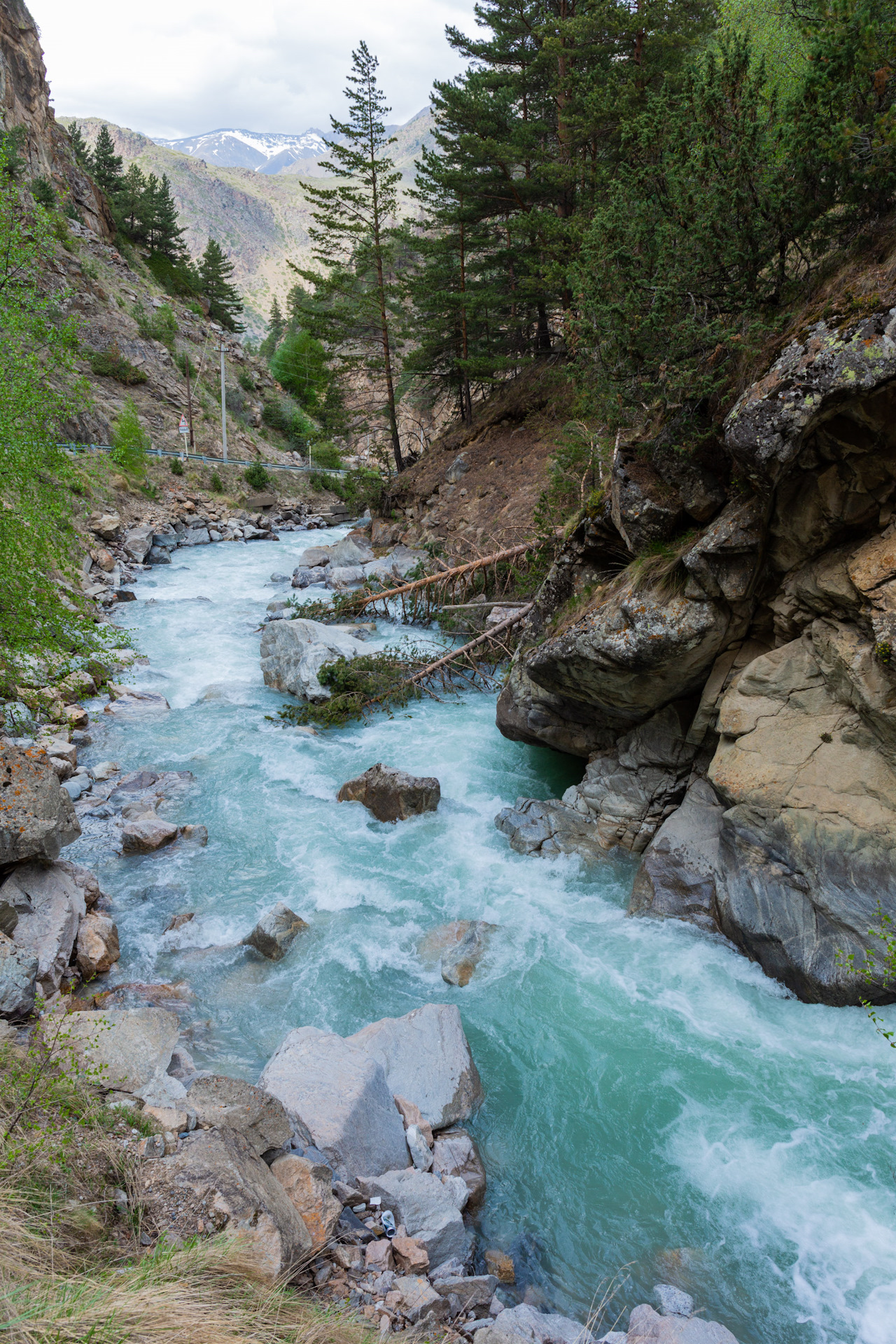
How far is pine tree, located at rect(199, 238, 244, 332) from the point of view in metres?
57.4

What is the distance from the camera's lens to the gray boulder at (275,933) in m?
7.88

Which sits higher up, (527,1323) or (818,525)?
(818,525)

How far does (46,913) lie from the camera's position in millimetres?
7164

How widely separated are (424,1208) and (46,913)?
4.75 meters

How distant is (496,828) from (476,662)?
5.54 m

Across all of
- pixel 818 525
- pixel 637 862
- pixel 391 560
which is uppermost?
pixel 818 525

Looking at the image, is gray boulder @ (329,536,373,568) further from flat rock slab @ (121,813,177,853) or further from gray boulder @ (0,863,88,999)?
gray boulder @ (0,863,88,999)

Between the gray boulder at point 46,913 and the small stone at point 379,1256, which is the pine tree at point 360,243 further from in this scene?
the small stone at point 379,1256

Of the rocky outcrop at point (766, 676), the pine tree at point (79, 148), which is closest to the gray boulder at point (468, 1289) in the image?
the rocky outcrop at point (766, 676)

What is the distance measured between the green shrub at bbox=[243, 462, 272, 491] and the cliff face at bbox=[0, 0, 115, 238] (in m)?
19.6

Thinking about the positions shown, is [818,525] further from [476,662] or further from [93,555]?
[93,555]

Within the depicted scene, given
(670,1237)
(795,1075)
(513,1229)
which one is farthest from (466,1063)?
(795,1075)

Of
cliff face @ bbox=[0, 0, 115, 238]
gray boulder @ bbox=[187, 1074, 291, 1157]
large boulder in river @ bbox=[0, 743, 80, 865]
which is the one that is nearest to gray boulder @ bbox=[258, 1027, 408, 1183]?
gray boulder @ bbox=[187, 1074, 291, 1157]

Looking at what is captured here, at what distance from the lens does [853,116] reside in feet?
21.5
